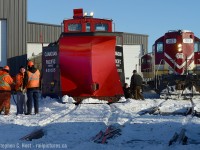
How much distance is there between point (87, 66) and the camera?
42.7 feet

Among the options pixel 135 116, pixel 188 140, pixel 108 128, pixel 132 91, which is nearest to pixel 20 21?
pixel 132 91

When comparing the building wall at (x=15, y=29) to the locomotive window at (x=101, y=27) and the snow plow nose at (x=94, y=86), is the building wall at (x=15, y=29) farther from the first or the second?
the snow plow nose at (x=94, y=86)

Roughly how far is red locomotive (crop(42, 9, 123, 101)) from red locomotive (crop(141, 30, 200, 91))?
14.4 feet

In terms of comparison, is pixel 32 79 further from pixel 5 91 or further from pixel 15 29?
pixel 15 29

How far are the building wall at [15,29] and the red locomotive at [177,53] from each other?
7435 millimetres

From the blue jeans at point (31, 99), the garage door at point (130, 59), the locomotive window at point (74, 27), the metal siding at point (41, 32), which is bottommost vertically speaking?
the blue jeans at point (31, 99)

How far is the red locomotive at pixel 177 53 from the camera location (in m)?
17.5

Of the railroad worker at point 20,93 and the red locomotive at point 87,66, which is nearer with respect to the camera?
the railroad worker at point 20,93

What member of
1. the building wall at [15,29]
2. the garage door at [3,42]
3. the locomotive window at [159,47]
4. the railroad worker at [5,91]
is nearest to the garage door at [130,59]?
Result: the building wall at [15,29]

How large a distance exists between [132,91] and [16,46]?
8.25m

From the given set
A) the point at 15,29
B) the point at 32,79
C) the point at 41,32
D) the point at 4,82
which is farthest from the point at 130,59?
the point at 4,82

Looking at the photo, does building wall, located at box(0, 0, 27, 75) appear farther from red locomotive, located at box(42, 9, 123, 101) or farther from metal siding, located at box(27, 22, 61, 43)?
red locomotive, located at box(42, 9, 123, 101)

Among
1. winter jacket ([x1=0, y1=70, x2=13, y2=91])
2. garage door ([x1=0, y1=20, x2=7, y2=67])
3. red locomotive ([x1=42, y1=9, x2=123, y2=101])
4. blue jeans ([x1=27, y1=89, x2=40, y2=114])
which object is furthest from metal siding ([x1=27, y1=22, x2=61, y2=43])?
blue jeans ([x1=27, y1=89, x2=40, y2=114])

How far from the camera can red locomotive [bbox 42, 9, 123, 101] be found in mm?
13016
